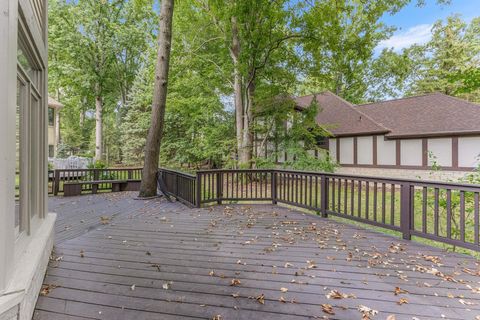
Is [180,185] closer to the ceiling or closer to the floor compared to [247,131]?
closer to the floor

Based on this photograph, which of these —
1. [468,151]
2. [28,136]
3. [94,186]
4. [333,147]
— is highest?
[333,147]

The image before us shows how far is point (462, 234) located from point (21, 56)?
5.38 m

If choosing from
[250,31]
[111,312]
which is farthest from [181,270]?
[250,31]

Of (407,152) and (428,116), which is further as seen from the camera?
(428,116)

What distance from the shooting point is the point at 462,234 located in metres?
3.42

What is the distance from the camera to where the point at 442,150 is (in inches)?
449

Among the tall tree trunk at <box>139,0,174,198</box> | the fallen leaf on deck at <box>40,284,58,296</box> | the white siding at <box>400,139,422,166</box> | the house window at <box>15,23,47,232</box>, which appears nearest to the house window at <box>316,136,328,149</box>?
the white siding at <box>400,139,422,166</box>

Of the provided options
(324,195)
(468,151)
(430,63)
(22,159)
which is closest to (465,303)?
(324,195)

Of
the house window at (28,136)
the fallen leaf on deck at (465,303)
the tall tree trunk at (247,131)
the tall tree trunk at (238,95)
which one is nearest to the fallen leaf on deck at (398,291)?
the fallen leaf on deck at (465,303)

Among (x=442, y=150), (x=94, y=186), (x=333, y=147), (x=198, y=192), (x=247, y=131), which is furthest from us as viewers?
(x=333, y=147)

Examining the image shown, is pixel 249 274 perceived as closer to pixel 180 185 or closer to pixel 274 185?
pixel 274 185

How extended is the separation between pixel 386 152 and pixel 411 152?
1.05m

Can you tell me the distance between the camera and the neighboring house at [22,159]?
1646 mm

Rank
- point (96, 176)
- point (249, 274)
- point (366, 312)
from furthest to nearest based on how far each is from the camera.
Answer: point (96, 176) < point (249, 274) < point (366, 312)
